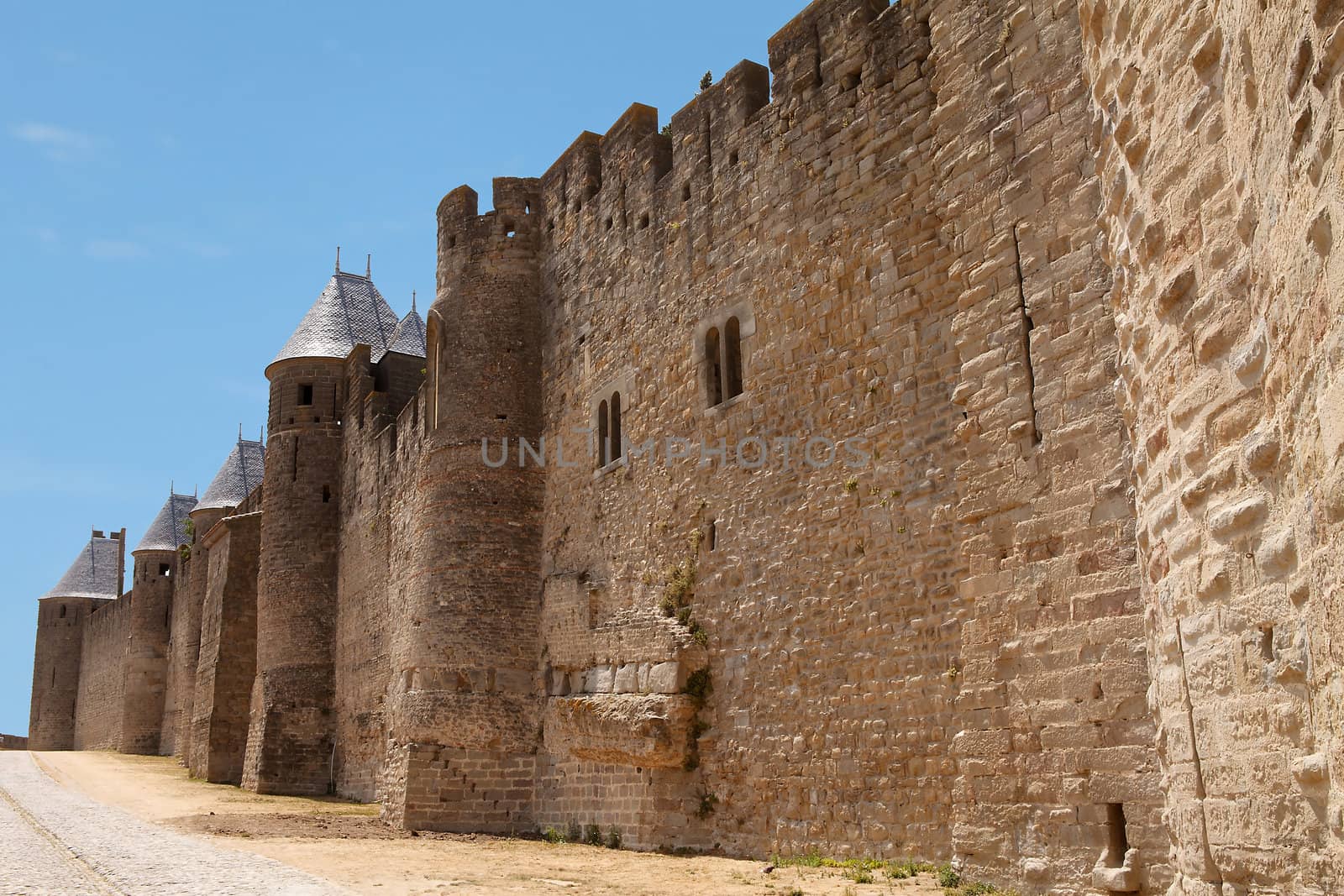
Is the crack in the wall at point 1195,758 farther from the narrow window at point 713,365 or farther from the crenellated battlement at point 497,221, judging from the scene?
the crenellated battlement at point 497,221

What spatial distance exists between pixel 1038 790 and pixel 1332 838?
3.79 meters

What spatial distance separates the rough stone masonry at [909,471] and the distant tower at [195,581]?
13369 millimetres

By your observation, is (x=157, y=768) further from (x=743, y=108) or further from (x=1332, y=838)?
(x=1332, y=838)

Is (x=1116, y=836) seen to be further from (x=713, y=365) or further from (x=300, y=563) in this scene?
(x=300, y=563)

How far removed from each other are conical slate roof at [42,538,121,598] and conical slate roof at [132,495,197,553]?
7074 mm

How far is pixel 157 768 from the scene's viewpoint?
26.4 meters

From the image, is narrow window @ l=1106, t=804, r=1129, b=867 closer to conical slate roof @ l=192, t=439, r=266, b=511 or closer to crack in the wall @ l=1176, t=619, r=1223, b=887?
crack in the wall @ l=1176, t=619, r=1223, b=887

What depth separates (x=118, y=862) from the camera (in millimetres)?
9281

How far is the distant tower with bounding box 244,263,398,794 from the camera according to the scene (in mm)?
20250

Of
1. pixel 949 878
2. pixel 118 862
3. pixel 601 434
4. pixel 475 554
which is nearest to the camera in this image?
pixel 949 878

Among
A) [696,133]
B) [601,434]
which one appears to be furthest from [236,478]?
[696,133]

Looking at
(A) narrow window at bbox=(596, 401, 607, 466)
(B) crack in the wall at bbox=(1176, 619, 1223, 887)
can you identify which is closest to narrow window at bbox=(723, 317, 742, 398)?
(A) narrow window at bbox=(596, 401, 607, 466)

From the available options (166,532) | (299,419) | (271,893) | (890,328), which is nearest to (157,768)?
(299,419)

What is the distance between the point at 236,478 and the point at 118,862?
26208mm
